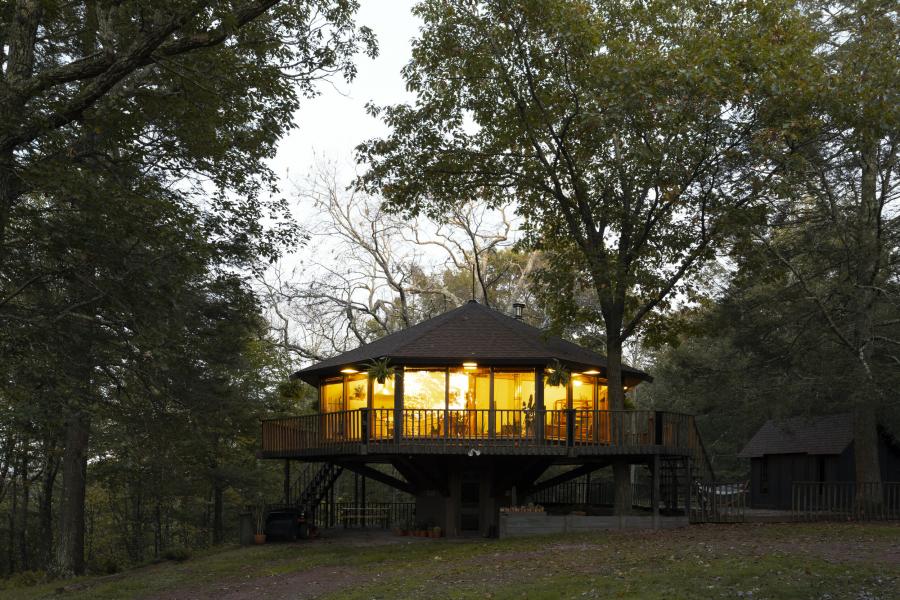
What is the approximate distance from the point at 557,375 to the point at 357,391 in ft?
18.4

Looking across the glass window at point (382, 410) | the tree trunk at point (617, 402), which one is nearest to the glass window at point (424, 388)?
the glass window at point (382, 410)

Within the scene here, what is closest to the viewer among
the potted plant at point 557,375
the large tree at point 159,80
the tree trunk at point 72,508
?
the large tree at point 159,80

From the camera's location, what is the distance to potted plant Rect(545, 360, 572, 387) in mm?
22344

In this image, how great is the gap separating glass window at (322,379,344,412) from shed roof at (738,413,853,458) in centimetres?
1401

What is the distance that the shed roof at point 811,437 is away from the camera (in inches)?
1204

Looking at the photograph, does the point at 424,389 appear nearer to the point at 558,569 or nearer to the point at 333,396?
the point at 333,396

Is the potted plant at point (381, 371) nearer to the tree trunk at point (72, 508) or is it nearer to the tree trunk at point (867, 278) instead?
the tree trunk at point (72, 508)

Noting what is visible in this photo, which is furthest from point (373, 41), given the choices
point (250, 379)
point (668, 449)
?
point (250, 379)

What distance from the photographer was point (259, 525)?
25266 mm

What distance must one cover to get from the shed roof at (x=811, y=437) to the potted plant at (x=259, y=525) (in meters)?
16.1

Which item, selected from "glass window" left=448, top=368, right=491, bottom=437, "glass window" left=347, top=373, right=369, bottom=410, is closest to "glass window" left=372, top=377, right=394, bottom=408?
"glass window" left=347, top=373, right=369, bottom=410

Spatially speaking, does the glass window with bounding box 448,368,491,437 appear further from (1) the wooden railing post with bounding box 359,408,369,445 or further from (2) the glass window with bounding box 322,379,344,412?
(2) the glass window with bounding box 322,379,344,412

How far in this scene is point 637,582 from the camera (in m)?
13.9

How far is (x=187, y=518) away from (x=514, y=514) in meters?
18.6
